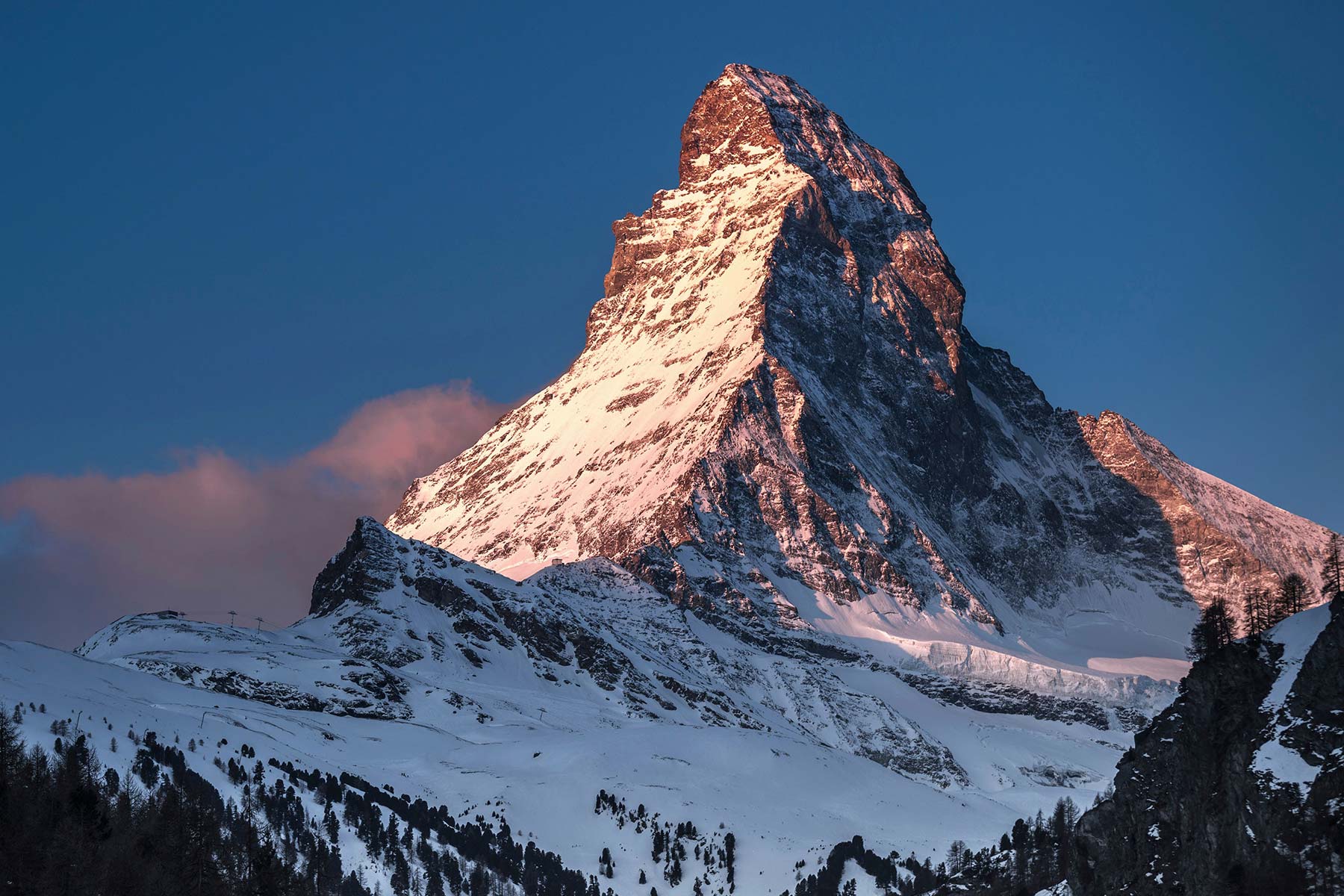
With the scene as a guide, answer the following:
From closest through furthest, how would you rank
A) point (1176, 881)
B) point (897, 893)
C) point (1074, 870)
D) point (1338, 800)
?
point (1338, 800)
point (1176, 881)
point (1074, 870)
point (897, 893)

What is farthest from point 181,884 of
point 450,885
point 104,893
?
point 450,885

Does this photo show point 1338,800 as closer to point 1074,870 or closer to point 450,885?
point 1074,870

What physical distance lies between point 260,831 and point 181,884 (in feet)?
111

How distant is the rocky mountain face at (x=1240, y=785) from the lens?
10300 cm

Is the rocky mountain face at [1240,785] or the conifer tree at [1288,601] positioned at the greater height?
the conifer tree at [1288,601]

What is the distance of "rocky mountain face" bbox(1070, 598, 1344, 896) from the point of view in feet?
338

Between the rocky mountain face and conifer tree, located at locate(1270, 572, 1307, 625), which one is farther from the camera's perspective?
conifer tree, located at locate(1270, 572, 1307, 625)

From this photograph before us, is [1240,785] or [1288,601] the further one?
[1288,601]

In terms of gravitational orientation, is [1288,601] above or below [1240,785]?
above

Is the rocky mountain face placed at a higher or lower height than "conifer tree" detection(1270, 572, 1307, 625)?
lower

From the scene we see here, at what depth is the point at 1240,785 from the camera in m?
110

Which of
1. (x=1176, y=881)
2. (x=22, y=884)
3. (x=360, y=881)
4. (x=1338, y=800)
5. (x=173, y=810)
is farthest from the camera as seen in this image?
(x=360, y=881)

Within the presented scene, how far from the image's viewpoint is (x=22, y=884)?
5679 inches

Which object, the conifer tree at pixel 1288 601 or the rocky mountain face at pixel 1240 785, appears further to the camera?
the conifer tree at pixel 1288 601
